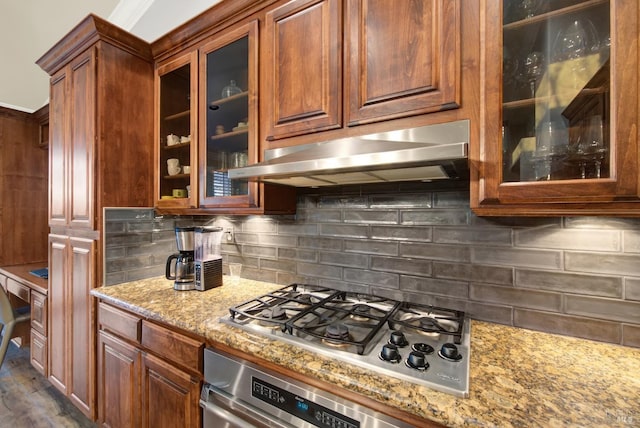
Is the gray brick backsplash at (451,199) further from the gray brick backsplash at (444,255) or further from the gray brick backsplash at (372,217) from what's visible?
the gray brick backsplash at (372,217)

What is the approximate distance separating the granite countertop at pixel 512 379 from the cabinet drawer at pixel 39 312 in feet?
6.02

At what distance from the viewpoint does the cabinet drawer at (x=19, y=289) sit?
2.46 metres

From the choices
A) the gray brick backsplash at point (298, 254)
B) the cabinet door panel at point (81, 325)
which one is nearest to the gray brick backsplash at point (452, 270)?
the gray brick backsplash at point (298, 254)

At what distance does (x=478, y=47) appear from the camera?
91 cm

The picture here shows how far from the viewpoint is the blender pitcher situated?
163 cm

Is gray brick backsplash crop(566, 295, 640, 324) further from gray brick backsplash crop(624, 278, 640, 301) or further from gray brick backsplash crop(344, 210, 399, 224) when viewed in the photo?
gray brick backsplash crop(344, 210, 399, 224)

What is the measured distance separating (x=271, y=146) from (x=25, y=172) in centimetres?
381

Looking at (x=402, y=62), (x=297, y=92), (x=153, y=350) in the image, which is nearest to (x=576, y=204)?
(x=402, y=62)

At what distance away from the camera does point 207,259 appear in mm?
1664

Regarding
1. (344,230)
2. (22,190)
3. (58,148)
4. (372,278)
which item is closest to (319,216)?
(344,230)

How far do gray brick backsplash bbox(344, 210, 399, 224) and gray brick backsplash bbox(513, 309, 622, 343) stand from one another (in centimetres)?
63

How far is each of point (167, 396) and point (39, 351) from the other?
196cm

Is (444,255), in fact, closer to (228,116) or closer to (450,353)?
(450,353)

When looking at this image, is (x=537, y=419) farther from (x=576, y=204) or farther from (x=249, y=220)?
(x=249, y=220)
